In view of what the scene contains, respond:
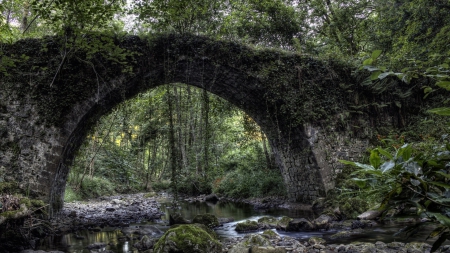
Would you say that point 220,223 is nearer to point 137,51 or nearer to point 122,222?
point 122,222

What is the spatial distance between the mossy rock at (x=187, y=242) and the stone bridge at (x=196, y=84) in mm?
3754

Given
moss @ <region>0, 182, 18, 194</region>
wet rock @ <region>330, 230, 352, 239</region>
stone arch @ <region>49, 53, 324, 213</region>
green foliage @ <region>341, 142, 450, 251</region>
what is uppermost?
stone arch @ <region>49, 53, 324, 213</region>

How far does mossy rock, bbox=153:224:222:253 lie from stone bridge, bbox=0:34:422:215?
3.75m

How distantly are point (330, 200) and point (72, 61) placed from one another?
6.87 metres

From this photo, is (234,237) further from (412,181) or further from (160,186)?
(160,186)

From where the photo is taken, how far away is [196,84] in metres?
8.85

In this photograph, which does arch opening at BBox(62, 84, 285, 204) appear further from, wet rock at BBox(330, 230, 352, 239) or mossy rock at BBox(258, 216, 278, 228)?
wet rock at BBox(330, 230, 352, 239)

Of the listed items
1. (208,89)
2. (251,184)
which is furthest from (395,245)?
(251,184)

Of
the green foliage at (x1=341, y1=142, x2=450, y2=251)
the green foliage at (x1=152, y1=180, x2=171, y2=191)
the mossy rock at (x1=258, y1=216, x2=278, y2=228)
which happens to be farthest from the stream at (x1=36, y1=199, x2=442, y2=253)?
the green foliage at (x1=152, y1=180, x2=171, y2=191)

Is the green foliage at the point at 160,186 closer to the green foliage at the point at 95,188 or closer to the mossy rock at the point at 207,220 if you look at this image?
the green foliage at the point at 95,188

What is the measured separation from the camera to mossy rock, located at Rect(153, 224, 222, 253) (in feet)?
12.1

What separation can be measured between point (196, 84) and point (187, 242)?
19.0 ft

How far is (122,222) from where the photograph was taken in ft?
24.0

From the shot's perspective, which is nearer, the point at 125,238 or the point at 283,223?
the point at 125,238
